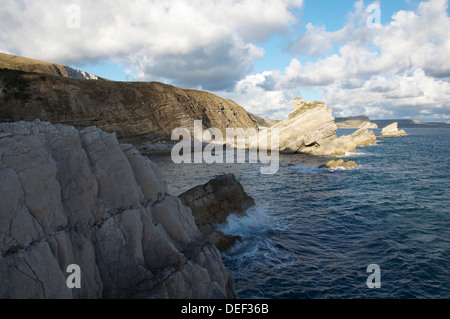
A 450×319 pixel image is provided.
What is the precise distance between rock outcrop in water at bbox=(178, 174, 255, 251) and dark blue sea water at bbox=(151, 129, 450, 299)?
636 millimetres

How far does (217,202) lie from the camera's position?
55.6 feet

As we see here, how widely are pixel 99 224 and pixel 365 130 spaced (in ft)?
294

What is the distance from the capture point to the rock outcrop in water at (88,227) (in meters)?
5.64

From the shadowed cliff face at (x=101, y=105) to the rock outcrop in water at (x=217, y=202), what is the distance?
44170mm

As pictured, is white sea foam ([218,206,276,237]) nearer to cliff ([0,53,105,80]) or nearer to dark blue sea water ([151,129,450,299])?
dark blue sea water ([151,129,450,299])

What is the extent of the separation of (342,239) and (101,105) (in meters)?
57.9

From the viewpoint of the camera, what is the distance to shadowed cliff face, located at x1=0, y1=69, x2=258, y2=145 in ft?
169
